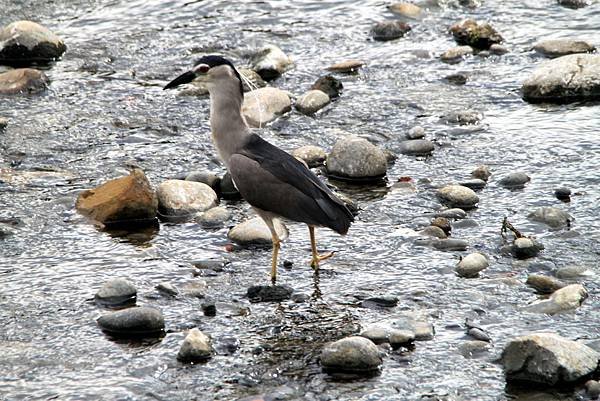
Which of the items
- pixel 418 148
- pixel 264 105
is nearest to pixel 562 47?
pixel 418 148

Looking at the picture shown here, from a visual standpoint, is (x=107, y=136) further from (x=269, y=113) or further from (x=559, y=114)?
(x=559, y=114)

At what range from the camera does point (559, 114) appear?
1097 cm

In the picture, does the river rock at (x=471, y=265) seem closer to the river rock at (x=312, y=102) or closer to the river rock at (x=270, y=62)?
the river rock at (x=312, y=102)

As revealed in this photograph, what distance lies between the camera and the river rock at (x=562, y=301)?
23.9 feet

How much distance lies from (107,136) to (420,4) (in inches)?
203

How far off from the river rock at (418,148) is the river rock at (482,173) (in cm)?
70

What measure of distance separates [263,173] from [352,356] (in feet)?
6.95

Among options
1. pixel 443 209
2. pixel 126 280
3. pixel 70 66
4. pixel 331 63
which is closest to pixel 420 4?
pixel 331 63

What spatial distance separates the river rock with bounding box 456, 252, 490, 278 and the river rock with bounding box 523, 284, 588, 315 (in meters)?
0.62

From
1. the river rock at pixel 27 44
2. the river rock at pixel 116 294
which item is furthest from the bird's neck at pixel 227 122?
the river rock at pixel 27 44

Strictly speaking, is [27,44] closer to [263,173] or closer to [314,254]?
[263,173]

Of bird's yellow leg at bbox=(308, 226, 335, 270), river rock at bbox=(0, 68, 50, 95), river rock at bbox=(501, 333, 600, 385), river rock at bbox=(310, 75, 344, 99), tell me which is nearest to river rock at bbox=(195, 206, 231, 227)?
bird's yellow leg at bbox=(308, 226, 335, 270)

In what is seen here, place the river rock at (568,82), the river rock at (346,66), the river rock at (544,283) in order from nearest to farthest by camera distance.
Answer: the river rock at (544,283)
the river rock at (568,82)
the river rock at (346,66)

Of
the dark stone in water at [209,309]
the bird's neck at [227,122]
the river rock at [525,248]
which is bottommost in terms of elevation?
the river rock at [525,248]
